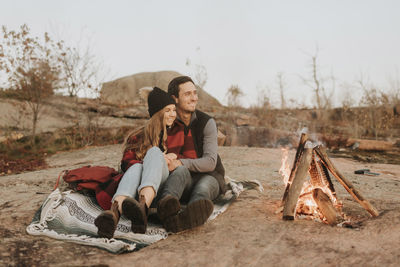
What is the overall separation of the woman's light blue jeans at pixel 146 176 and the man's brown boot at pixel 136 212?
0.15m

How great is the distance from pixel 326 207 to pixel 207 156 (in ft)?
3.89

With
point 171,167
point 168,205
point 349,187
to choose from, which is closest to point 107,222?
point 168,205

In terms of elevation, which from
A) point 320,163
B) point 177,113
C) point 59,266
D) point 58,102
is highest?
point 58,102

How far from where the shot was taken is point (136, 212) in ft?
7.36

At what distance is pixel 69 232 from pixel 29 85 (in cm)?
978

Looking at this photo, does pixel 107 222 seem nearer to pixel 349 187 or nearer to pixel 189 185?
pixel 189 185

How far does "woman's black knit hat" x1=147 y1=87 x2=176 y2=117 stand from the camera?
312 cm

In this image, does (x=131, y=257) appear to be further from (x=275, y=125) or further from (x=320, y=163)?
(x=275, y=125)

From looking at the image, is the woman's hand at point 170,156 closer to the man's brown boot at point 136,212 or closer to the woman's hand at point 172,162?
the woman's hand at point 172,162

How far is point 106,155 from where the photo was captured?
343 inches

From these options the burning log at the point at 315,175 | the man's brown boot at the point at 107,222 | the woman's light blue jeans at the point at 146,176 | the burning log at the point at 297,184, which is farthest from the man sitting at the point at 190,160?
the burning log at the point at 315,175

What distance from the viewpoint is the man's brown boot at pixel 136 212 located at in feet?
7.23

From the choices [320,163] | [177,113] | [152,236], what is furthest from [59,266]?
[320,163]

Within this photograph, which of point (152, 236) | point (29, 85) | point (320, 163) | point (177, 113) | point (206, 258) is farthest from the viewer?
point (29, 85)
